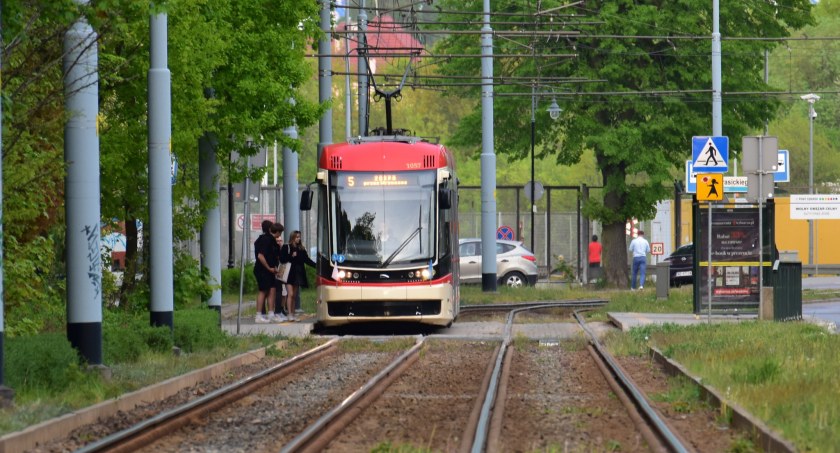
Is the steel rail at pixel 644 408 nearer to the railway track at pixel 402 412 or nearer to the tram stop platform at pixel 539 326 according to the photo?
the railway track at pixel 402 412

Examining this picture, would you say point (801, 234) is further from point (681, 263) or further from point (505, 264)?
point (505, 264)

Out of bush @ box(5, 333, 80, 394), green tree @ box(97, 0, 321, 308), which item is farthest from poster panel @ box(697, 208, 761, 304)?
bush @ box(5, 333, 80, 394)

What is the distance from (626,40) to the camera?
44.8 metres

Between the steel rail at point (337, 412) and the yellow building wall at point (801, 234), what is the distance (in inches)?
1571

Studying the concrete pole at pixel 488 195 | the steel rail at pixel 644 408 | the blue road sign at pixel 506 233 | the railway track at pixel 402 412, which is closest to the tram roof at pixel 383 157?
the steel rail at pixel 644 408

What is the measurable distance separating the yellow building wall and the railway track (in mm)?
39603

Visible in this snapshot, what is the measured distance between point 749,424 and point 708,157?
13.8 m

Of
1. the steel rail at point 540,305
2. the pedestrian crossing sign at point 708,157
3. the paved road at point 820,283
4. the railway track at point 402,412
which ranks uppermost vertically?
the pedestrian crossing sign at point 708,157

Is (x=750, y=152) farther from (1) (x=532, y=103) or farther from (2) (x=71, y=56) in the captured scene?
(1) (x=532, y=103)

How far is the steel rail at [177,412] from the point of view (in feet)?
37.6

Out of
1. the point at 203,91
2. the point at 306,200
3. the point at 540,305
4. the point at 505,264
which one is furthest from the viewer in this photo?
the point at 505,264

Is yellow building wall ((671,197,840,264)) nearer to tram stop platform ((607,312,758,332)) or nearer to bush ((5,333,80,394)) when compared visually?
tram stop platform ((607,312,758,332))

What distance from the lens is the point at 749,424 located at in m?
12.0

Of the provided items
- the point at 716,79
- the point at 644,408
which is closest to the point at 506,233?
the point at 716,79
